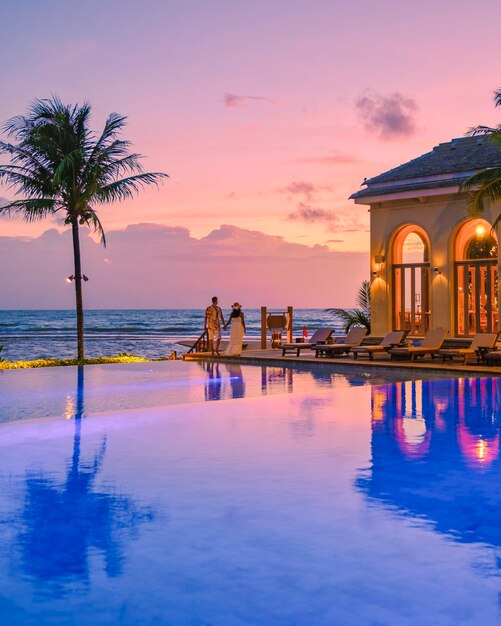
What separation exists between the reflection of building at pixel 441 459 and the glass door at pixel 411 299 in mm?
8428

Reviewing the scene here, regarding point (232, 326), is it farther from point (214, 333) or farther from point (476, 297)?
point (476, 297)

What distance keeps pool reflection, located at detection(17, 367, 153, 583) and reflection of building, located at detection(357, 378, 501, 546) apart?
2.41 meters

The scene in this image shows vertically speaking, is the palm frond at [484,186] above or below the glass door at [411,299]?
above

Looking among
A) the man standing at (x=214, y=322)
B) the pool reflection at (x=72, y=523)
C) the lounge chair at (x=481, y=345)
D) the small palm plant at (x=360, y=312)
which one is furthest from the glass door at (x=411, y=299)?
the pool reflection at (x=72, y=523)

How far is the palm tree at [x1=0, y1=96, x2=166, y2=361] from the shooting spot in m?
23.1

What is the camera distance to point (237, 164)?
40.1m

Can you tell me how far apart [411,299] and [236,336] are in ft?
17.4

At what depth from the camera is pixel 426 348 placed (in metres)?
20.5

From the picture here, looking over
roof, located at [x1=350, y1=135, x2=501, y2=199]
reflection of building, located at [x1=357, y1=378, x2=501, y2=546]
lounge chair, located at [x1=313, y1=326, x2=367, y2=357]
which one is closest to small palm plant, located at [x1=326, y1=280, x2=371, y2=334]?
lounge chair, located at [x1=313, y1=326, x2=367, y2=357]

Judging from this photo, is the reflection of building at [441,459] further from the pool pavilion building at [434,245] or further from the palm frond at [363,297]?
the palm frond at [363,297]

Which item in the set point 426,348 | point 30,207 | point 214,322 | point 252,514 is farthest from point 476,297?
point 252,514

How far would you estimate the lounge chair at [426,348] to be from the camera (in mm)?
20312

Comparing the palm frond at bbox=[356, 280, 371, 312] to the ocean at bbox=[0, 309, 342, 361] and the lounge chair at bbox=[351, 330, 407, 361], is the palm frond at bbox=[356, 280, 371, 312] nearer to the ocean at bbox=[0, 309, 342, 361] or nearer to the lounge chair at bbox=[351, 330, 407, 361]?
the lounge chair at bbox=[351, 330, 407, 361]

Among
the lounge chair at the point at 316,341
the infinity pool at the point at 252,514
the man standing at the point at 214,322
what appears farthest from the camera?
the man standing at the point at 214,322
